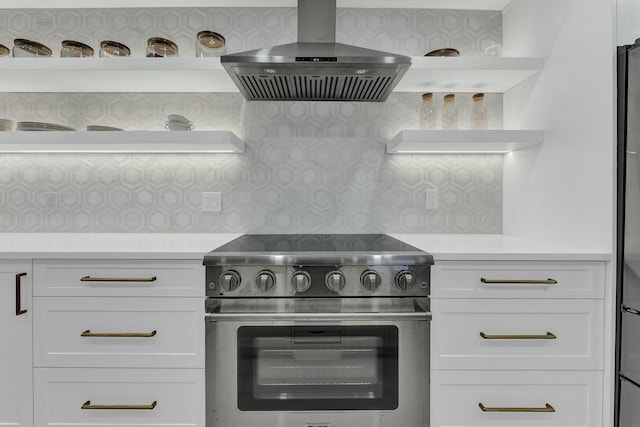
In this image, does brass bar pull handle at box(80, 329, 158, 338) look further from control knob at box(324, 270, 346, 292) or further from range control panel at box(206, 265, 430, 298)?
control knob at box(324, 270, 346, 292)

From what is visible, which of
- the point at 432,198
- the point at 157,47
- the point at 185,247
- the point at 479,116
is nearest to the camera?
the point at 185,247

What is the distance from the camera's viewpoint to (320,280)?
1.61m

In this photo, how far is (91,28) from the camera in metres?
2.33

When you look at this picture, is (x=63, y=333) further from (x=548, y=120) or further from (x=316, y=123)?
(x=548, y=120)

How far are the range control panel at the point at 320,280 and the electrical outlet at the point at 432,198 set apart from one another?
32.5 inches

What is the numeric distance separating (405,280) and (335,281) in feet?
0.88

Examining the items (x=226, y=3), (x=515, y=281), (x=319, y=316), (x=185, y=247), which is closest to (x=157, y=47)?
(x=226, y=3)

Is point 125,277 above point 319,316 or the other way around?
above

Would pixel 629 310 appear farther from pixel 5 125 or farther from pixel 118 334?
pixel 5 125

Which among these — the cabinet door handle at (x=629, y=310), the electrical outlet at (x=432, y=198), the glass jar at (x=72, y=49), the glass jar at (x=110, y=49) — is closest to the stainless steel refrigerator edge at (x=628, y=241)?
the cabinet door handle at (x=629, y=310)

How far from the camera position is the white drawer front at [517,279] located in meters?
1.58

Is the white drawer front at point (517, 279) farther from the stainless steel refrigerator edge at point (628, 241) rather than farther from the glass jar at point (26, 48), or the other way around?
the glass jar at point (26, 48)

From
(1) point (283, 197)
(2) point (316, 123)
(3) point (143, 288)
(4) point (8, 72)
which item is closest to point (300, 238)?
(1) point (283, 197)

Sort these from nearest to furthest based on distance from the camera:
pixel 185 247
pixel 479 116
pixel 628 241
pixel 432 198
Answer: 1. pixel 628 241
2. pixel 185 247
3. pixel 479 116
4. pixel 432 198
